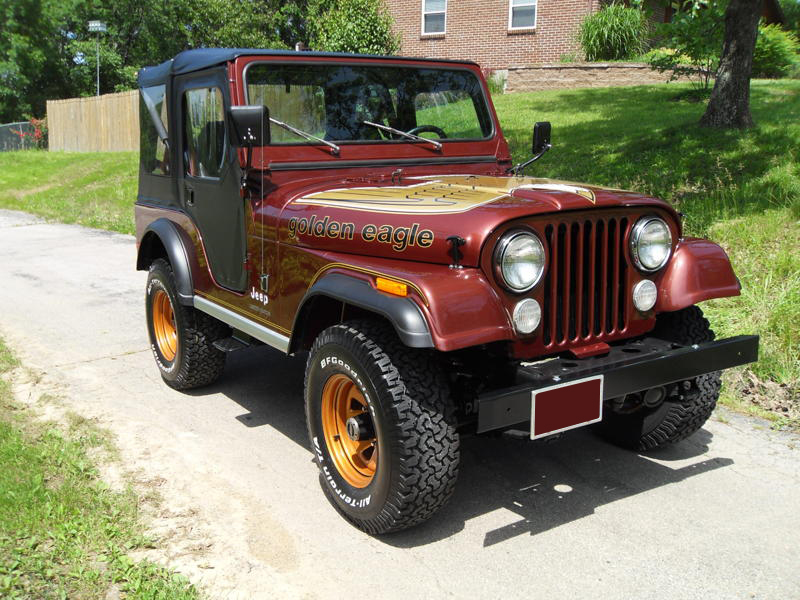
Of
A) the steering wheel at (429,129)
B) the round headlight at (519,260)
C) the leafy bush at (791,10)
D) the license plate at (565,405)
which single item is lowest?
the license plate at (565,405)

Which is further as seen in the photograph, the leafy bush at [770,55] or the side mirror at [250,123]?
the leafy bush at [770,55]

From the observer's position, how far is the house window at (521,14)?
778 inches

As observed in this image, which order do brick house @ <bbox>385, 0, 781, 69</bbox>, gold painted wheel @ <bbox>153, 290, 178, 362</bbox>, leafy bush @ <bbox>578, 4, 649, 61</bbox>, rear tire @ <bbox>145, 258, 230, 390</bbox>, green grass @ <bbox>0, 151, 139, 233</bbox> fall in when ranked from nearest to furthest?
rear tire @ <bbox>145, 258, 230, 390</bbox>
gold painted wheel @ <bbox>153, 290, 178, 362</bbox>
green grass @ <bbox>0, 151, 139, 233</bbox>
leafy bush @ <bbox>578, 4, 649, 61</bbox>
brick house @ <bbox>385, 0, 781, 69</bbox>

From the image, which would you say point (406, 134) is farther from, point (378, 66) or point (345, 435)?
point (345, 435)

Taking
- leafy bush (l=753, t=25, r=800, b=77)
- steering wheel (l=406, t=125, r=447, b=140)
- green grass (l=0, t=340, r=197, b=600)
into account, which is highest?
leafy bush (l=753, t=25, r=800, b=77)

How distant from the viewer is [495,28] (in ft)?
66.4

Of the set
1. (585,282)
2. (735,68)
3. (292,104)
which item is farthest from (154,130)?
(735,68)

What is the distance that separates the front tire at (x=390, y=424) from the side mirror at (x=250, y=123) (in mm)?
1040

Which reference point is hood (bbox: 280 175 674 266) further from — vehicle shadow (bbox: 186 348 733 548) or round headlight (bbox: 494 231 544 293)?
vehicle shadow (bbox: 186 348 733 548)

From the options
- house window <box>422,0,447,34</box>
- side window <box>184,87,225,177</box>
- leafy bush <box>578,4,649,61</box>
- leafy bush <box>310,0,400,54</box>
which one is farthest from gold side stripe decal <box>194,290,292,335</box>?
house window <box>422,0,447,34</box>

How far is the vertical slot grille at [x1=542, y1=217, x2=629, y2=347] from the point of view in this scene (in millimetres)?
3137

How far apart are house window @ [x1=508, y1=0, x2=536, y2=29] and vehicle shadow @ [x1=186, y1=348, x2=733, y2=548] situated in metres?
17.3

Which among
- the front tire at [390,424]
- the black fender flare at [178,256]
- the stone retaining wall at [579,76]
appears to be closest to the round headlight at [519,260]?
the front tire at [390,424]

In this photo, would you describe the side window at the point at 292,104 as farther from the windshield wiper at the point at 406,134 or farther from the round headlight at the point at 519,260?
the round headlight at the point at 519,260
